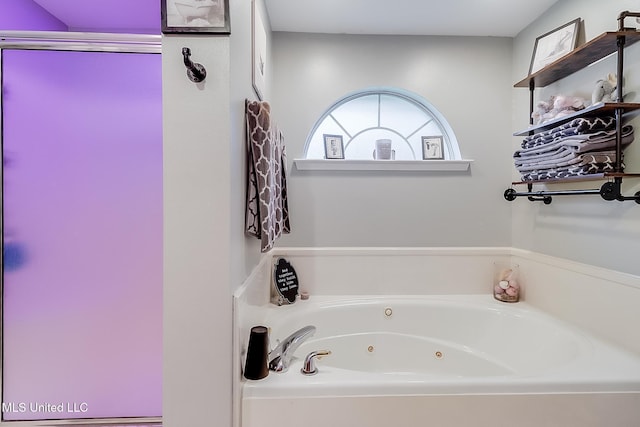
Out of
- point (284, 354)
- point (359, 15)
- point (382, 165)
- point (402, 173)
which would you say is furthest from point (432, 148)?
point (284, 354)

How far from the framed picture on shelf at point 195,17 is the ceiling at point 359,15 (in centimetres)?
99

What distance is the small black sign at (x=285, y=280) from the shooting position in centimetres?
201

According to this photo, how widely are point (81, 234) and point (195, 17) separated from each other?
1269mm

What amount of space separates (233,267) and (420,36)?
2.01 meters

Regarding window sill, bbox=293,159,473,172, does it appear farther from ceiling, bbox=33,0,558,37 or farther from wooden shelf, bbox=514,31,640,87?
ceiling, bbox=33,0,558,37

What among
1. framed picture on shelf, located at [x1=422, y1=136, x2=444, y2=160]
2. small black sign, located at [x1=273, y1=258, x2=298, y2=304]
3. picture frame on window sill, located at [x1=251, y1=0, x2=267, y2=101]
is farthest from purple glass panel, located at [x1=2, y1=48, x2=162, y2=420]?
framed picture on shelf, located at [x1=422, y1=136, x2=444, y2=160]

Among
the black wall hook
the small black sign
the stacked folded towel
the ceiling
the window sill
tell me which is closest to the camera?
the black wall hook

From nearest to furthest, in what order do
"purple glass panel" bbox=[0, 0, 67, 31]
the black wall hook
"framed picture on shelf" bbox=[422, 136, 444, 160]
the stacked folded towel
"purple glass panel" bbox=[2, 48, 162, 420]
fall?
the black wall hook → the stacked folded towel → "purple glass panel" bbox=[2, 48, 162, 420] → "purple glass panel" bbox=[0, 0, 67, 31] → "framed picture on shelf" bbox=[422, 136, 444, 160]

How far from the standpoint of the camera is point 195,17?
3.31 feet

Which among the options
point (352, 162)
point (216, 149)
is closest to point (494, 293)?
point (352, 162)

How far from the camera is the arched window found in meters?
2.31

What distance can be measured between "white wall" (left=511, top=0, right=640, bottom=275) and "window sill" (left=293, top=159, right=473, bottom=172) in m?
0.45

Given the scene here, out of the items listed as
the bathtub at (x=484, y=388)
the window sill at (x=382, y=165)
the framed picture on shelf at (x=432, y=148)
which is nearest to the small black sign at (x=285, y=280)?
the bathtub at (x=484, y=388)

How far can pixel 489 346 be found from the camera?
6.21ft
